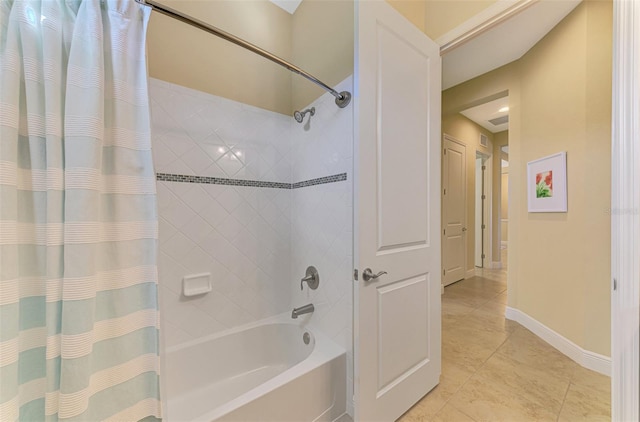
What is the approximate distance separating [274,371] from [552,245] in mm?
2598

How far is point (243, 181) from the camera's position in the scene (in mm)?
1791

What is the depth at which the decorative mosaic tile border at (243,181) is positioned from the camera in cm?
150

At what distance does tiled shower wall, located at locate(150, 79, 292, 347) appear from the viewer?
4.91 feet

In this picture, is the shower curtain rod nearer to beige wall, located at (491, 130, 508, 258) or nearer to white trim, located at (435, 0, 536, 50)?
white trim, located at (435, 0, 536, 50)

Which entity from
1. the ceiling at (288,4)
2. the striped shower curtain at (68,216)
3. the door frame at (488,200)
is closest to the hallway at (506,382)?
the striped shower curtain at (68,216)

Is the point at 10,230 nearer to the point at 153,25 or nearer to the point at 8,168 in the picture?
the point at 8,168

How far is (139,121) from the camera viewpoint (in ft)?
3.05

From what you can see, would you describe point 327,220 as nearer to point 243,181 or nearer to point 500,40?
point 243,181

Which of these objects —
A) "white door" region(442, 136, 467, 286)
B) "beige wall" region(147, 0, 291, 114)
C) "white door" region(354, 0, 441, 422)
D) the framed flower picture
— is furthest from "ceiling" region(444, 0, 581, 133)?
"beige wall" region(147, 0, 291, 114)

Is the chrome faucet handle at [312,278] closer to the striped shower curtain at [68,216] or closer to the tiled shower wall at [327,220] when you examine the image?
the tiled shower wall at [327,220]

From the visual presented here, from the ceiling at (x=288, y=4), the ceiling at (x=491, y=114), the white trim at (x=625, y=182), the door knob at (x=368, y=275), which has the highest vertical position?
the ceiling at (x=288, y=4)

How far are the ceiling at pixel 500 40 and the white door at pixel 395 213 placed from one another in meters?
0.58

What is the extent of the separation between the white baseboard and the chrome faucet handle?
2085 millimetres

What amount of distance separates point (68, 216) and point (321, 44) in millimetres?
1764
